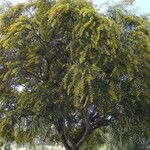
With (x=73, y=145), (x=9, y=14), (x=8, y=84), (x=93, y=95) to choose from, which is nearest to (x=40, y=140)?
(x=73, y=145)

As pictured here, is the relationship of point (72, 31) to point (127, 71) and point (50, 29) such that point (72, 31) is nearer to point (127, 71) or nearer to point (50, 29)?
point (50, 29)

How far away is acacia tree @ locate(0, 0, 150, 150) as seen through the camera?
483 inches

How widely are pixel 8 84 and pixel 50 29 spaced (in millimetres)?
2496

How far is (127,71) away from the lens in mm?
12562

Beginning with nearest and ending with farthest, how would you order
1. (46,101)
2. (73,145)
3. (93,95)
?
(93,95) → (46,101) → (73,145)

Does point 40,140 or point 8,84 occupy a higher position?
point 8,84

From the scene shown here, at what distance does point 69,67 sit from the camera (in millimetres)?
12727

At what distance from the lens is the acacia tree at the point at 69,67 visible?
12.3 m

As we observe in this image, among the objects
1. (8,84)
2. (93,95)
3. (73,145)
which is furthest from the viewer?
(73,145)

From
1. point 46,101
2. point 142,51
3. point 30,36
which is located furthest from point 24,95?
point 142,51

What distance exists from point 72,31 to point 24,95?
8.73 ft

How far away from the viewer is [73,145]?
15.7 metres

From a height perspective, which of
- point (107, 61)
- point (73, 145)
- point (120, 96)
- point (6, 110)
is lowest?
point (73, 145)

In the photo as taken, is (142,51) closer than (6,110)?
Yes
